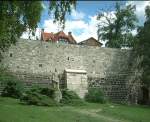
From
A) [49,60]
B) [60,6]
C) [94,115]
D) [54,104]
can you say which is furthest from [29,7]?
[49,60]

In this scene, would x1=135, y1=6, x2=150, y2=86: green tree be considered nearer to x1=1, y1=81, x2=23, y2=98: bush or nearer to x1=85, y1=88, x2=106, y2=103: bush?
x1=85, y1=88, x2=106, y2=103: bush

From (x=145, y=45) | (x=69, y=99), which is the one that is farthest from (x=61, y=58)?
(x=69, y=99)

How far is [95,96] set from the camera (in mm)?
23953

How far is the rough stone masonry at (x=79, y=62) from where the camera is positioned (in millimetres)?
23531

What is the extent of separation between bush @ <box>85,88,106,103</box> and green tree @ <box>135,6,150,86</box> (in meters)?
3.27

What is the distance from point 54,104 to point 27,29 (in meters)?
8.06

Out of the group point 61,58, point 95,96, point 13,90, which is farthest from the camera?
point 61,58

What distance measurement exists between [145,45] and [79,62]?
15.0ft

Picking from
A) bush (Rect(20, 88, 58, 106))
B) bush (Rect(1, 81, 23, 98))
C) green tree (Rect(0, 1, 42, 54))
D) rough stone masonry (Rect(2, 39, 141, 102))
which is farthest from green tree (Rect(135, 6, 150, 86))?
green tree (Rect(0, 1, 42, 54))

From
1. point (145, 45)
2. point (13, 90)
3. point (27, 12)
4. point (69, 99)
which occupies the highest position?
point (145, 45)

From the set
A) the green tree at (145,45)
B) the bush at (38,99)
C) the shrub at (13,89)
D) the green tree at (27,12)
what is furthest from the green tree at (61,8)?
the green tree at (145,45)

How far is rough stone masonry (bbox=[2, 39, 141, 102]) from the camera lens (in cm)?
2353

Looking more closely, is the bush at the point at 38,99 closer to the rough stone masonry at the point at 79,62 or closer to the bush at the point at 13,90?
the bush at the point at 13,90

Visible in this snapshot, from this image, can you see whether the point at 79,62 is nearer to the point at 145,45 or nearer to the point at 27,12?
the point at 145,45
